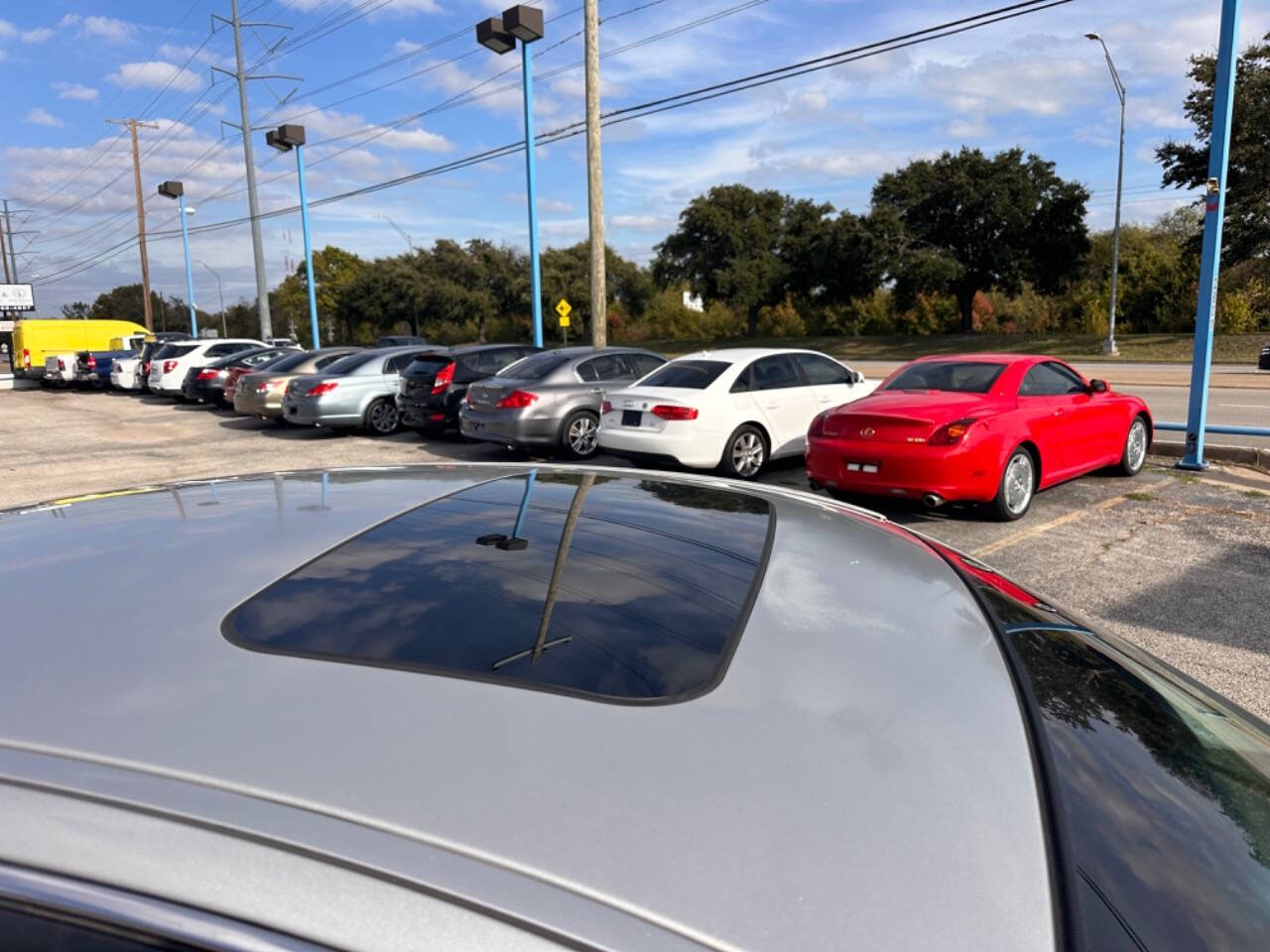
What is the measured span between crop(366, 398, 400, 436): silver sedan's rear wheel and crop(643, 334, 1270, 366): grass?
1917 cm

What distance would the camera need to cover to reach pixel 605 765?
3.43ft

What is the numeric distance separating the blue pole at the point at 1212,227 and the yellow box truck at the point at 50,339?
35.0 m

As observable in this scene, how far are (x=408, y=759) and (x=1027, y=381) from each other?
333 inches

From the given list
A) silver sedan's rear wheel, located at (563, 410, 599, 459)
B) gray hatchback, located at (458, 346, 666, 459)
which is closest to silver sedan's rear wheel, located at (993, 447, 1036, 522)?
gray hatchback, located at (458, 346, 666, 459)

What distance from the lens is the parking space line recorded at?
23.1 feet

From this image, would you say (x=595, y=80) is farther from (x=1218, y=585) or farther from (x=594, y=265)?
(x=1218, y=585)

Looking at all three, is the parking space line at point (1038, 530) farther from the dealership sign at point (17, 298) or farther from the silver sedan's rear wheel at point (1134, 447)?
the dealership sign at point (17, 298)

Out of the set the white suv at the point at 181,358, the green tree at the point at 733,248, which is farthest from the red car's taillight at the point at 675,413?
the green tree at the point at 733,248

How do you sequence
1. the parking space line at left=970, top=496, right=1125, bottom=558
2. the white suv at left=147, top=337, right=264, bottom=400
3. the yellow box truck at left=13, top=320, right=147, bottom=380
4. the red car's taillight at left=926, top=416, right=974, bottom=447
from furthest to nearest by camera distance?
the yellow box truck at left=13, top=320, right=147, bottom=380
the white suv at left=147, top=337, right=264, bottom=400
the red car's taillight at left=926, top=416, right=974, bottom=447
the parking space line at left=970, top=496, right=1125, bottom=558

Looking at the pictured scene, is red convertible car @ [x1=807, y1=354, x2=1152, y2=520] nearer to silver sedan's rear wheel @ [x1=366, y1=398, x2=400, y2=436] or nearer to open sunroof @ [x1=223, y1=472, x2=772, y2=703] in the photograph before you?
open sunroof @ [x1=223, y1=472, x2=772, y2=703]

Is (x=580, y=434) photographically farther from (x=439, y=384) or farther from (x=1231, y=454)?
(x=1231, y=454)

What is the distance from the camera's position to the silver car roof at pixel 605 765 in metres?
0.90

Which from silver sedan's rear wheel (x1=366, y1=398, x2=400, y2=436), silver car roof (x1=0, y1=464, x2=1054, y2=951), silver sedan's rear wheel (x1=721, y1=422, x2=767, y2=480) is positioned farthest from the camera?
silver sedan's rear wheel (x1=366, y1=398, x2=400, y2=436)

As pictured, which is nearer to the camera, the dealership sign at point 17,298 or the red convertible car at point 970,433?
the red convertible car at point 970,433
